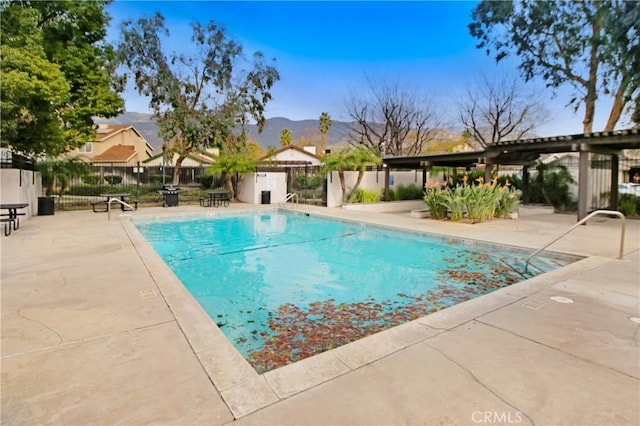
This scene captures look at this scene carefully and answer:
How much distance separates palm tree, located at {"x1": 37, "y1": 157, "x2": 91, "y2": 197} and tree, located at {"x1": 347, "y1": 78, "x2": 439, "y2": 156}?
657 inches

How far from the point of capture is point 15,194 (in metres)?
9.45

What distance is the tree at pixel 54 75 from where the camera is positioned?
909cm

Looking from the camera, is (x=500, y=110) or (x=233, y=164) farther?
(x=500, y=110)

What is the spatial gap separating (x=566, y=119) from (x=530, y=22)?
7.40 meters

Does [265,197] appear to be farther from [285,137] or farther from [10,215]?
[285,137]

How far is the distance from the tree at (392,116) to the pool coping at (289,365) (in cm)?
2173

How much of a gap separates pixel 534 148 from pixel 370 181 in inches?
267

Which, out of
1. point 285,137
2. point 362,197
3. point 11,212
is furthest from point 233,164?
point 285,137

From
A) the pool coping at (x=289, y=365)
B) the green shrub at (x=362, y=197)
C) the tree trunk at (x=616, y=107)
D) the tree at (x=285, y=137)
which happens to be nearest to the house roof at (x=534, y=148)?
the green shrub at (x=362, y=197)

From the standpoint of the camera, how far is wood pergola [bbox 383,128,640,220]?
32.2ft

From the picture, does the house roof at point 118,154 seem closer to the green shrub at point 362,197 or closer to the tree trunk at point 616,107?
the green shrub at point 362,197

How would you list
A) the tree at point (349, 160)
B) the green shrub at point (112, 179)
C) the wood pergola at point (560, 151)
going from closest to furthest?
the wood pergola at point (560, 151) → the tree at point (349, 160) → the green shrub at point (112, 179)

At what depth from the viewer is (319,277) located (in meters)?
5.96

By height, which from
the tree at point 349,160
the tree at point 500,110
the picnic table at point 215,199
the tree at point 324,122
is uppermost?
the tree at point 324,122
